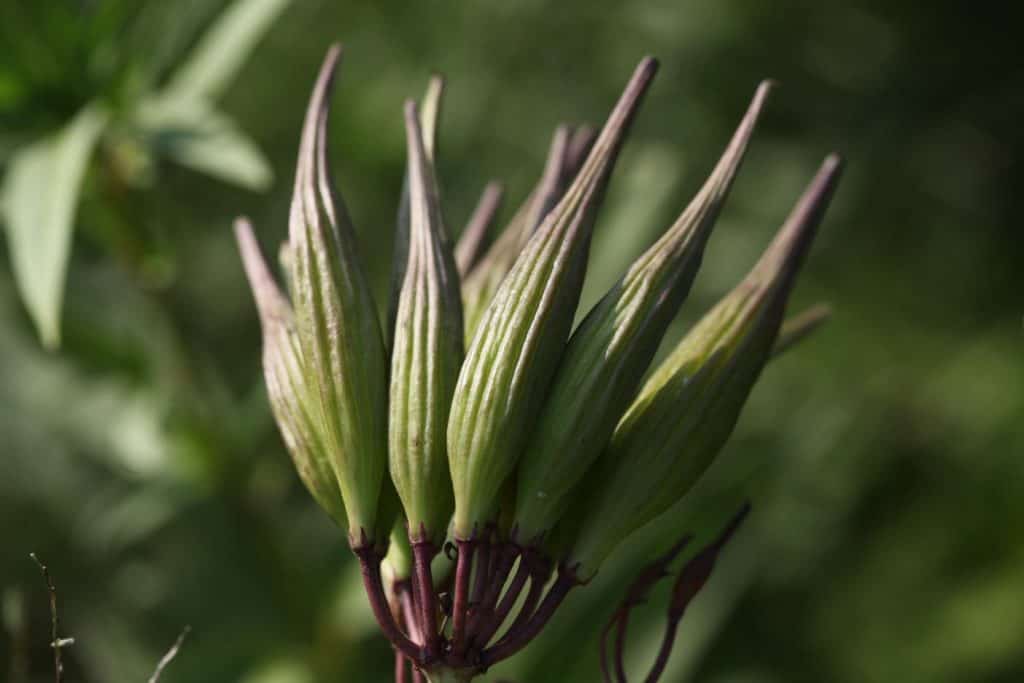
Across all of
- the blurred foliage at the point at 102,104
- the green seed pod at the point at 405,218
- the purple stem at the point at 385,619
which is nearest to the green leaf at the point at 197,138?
the blurred foliage at the point at 102,104

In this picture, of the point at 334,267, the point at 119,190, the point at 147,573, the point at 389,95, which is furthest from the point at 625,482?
the point at 389,95

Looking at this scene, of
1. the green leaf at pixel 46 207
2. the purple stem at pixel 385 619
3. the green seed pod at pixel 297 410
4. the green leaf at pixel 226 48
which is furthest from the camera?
the green leaf at pixel 226 48

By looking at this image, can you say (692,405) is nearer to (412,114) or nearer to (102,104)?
(412,114)

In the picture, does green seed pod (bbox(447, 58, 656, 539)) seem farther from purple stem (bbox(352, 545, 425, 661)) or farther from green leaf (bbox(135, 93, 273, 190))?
Answer: green leaf (bbox(135, 93, 273, 190))

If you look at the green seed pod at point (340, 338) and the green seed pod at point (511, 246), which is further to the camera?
the green seed pod at point (511, 246)

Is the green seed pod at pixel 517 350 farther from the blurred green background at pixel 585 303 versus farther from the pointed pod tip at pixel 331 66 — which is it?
the blurred green background at pixel 585 303

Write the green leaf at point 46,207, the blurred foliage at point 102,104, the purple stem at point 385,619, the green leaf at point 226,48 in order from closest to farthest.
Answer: the purple stem at point 385,619, the green leaf at point 46,207, the blurred foliage at point 102,104, the green leaf at point 226,48

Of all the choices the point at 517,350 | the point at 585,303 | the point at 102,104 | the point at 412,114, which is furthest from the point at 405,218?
the point at 585,303
